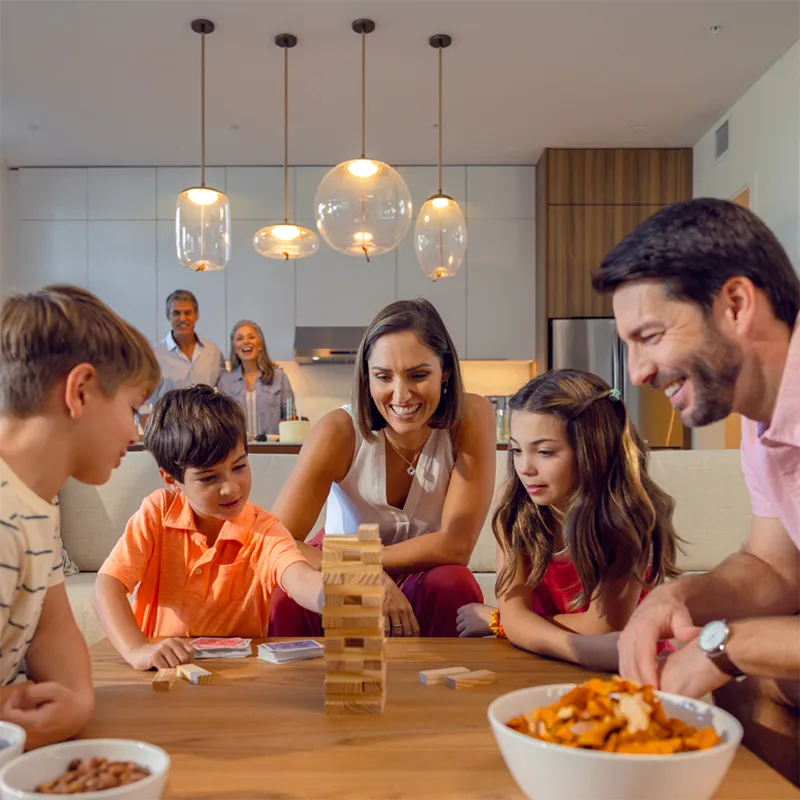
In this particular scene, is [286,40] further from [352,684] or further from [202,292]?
[352,684]

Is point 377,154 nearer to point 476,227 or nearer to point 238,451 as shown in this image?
point 476,227

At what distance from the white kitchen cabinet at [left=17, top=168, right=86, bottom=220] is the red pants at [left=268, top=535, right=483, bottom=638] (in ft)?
18.4

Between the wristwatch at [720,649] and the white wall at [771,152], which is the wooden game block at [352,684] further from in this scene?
the white wall at [771,152]

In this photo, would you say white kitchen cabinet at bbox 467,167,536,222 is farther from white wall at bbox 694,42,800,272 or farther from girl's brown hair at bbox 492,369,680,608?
girl's brown hair at bbox 492,369,680,608

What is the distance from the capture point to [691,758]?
0.69 m

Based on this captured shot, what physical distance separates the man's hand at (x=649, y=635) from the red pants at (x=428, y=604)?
33.0 inches

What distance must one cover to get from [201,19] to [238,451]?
329 centimetres

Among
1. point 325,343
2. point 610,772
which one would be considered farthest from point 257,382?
point 610,772

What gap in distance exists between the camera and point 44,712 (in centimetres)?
91

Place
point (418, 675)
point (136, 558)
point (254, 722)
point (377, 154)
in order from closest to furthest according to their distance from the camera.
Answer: point (254, 722), point (418, 675), point (136, 558), point (377, 154)

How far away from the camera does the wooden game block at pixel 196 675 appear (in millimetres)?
1174

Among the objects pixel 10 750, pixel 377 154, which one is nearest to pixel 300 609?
pixel 10 750

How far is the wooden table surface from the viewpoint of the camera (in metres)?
0.81

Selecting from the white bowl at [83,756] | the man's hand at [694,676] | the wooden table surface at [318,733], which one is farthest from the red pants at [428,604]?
the white bowl at [83,756]
